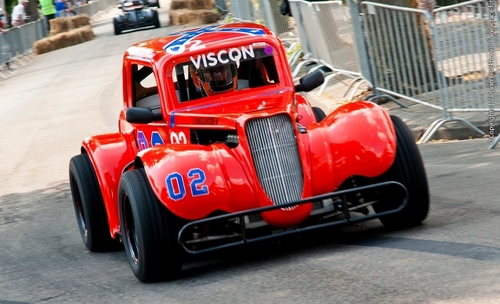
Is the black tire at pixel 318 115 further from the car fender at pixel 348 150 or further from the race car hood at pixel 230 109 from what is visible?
the car fender at pixel 348 150

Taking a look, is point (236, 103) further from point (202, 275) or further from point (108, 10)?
point (108, 10)

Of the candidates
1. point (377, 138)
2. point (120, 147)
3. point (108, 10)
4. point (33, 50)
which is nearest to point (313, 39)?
point (120, 147)

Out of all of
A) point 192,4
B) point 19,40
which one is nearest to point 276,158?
point 19,40

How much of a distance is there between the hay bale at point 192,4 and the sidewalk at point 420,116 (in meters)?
27.6

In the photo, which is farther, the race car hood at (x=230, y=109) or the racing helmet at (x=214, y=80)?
the racing helmet at (x=214, y=80)

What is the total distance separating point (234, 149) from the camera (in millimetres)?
6832

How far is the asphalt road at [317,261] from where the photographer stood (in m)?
5.67

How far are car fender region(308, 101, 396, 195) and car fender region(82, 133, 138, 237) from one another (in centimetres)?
183

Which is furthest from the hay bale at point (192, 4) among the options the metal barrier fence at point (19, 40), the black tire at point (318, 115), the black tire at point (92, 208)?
the black tire at point (92, 208)

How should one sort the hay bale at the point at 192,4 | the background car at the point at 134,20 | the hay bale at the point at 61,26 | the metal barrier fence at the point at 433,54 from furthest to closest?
1. the hay bale at the point at 192,4
2. the hay bale at the point at 61,26
3. the background car at the point at 134,20
4. the metal barrier fence at the point at 433,54

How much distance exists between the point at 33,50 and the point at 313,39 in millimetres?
23181

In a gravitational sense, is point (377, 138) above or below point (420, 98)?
above

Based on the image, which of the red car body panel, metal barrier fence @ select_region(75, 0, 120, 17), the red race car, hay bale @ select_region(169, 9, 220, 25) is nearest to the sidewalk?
the red car body panel

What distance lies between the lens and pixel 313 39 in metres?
17.4
